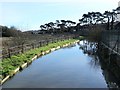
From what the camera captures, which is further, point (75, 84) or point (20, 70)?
point (20, 70)

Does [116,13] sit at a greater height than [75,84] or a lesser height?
greater

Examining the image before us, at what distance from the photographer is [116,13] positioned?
66625 millimetres

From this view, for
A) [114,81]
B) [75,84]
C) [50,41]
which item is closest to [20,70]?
[75,84]

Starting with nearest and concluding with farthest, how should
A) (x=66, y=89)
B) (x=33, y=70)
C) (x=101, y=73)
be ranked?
(x=66, y=89) → (x=101, y=73) → (x=33, y=70)

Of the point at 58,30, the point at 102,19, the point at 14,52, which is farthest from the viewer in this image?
the point at 58,30

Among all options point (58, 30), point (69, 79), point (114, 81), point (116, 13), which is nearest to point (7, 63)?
point (69, 79)

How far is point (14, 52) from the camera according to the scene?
2334 centimetres

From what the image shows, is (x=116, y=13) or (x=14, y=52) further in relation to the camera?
(x=116, y=13)

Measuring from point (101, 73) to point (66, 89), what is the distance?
5.30 metres

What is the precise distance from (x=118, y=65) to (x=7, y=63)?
21.6ft

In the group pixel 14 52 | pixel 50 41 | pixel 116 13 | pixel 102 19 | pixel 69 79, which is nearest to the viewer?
pixel 69 79

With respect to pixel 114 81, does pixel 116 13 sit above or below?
above

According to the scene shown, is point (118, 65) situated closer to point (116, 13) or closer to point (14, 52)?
point (14, 52)

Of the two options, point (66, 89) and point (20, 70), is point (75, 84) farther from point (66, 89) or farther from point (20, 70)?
point (20, 70)
